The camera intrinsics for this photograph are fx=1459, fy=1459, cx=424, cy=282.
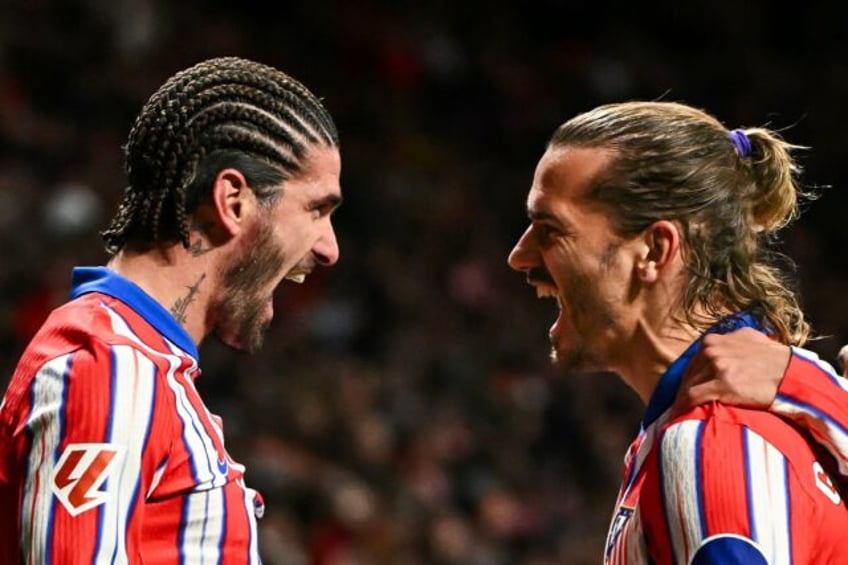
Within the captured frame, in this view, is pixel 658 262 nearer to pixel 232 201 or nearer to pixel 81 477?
pixel 232 201

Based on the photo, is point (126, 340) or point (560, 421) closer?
point (126, 340)

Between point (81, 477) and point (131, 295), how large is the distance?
0.30 metres

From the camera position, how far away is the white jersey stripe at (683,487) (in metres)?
1.76

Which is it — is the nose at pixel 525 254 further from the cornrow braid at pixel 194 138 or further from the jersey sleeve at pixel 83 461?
the jersey sleeve at pixel 83 461

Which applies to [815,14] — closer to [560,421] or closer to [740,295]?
[560,421]

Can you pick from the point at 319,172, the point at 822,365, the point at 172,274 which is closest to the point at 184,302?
the point at 172,274

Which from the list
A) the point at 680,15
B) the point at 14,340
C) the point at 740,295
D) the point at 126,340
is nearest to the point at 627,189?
the point at 740,295

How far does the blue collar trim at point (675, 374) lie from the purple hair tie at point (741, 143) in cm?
26

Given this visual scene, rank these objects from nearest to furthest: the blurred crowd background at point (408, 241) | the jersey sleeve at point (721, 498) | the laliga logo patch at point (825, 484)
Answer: the jersey sleeve at point (721, 498), the laliga logo patch at point (825, 484), the blurred crowd background at point (408, 241)

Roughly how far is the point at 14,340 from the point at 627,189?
3965mm

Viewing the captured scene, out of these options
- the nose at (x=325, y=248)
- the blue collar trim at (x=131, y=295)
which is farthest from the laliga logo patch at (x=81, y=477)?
the nose at (x=325, y=248)

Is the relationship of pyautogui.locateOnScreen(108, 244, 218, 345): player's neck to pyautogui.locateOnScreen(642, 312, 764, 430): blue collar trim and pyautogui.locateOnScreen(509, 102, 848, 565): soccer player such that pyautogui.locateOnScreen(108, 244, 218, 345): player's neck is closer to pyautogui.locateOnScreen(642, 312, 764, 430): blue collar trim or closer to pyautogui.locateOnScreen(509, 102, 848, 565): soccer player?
pyautogui.locateOnScreen(509, 102, 848, 565): soccer player

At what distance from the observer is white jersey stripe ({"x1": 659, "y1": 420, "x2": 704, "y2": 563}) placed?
5.78 ft

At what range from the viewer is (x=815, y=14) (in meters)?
9.47
